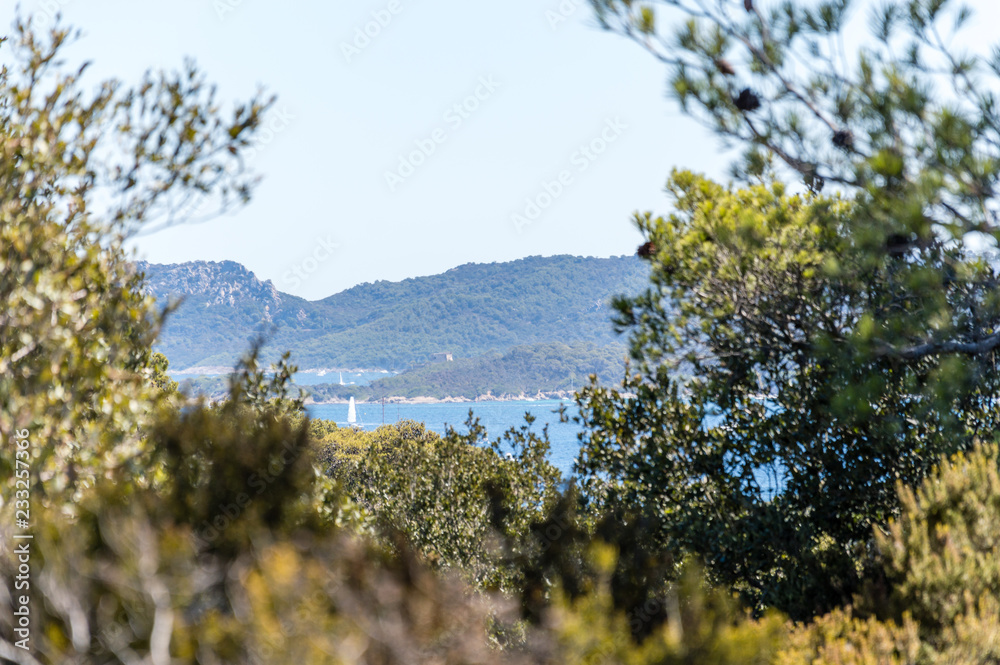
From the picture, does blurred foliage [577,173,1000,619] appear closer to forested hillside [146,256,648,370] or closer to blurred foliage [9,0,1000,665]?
blurred foliage [9,0,1000,665]

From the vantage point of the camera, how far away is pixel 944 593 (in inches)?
200

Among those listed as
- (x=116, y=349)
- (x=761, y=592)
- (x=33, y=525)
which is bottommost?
(x=761, y=592)

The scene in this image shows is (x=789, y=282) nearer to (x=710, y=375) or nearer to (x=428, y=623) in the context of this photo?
(x=710, y=375)

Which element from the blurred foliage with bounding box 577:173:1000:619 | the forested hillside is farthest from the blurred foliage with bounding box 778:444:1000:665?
the forested hillside

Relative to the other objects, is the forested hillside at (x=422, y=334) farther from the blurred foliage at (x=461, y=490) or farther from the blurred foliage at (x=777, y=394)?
the blurred foliage at (x=777, y=394)

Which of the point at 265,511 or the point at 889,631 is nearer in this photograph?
the point at 265,511

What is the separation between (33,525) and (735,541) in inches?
250

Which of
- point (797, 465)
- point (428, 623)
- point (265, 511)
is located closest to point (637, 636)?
point (428, 623)

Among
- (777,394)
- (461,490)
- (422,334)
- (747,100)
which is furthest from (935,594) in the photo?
(422,334)

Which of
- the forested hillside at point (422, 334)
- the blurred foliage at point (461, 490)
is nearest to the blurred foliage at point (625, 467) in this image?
the blurred foliage at point (461, 490)

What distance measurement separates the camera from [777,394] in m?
8.04

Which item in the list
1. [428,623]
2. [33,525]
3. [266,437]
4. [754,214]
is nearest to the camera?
[428,623]

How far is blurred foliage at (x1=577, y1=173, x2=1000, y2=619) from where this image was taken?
7.03m

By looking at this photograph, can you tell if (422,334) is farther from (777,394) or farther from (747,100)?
(747,100)
